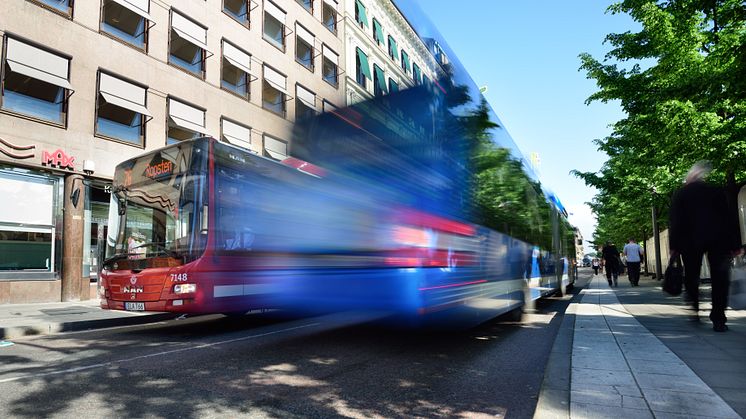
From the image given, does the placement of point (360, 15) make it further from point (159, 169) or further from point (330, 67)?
point (159, 169)

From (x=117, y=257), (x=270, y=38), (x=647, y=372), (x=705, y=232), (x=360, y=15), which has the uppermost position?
(x=360, y=15)

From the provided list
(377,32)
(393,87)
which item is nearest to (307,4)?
(377,32)

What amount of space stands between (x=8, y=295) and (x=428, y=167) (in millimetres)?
12086

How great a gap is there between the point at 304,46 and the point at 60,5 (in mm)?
12477

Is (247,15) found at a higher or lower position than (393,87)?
higher

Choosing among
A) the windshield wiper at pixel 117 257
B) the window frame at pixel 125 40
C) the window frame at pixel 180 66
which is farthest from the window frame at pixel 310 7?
the windshield wiper at pixel 117 257

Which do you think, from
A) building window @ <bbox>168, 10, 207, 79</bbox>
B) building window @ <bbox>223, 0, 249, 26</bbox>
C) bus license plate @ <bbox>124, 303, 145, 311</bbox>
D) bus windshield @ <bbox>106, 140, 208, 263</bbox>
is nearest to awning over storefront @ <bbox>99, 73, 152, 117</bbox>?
building window @ <bbox>168, 10, 207, 79</bbox>

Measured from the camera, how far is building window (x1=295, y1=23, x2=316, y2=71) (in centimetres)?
2425

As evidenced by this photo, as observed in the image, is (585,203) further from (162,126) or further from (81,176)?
(81,176)

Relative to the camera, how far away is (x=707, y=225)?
5.54m

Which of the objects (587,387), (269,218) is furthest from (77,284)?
(587,387)

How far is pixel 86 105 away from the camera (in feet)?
47.1

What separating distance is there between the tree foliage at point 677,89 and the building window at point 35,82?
47.9ft

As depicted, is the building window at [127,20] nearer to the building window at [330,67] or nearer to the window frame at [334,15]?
the building window at [330,67]
